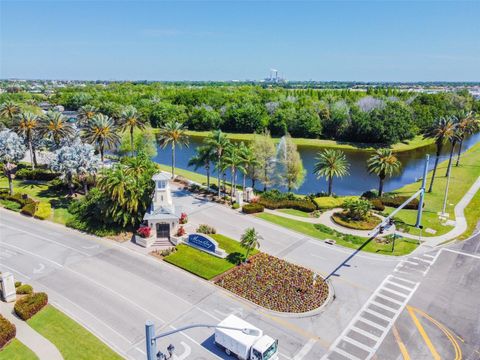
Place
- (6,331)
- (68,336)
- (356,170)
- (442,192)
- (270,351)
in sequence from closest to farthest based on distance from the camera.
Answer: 1. (270,351)
2. (6,331)
3. (68,336)
4. (442,192)
5. (356,170)

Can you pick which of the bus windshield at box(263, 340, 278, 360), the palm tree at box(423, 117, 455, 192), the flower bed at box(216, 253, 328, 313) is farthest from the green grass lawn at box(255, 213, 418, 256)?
the palm tree at box(423, 117, 455, 192)

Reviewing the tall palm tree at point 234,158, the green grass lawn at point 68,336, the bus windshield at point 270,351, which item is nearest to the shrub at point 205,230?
the tall palm tree at point 234,158

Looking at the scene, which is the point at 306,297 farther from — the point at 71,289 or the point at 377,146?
the point at 377,146

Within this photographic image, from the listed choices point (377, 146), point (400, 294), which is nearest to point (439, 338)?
point (400, 294)

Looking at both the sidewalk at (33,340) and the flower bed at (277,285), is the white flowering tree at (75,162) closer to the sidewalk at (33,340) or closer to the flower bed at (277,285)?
the sidewalk at (33,340)

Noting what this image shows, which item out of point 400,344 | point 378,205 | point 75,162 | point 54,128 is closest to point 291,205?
point 378,205

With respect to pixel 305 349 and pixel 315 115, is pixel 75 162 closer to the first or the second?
pixel 305 349

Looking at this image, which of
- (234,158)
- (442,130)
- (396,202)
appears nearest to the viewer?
(234,158)

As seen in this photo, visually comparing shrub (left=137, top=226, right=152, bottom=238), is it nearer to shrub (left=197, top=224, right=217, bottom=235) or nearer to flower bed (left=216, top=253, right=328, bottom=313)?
shrub (left=197, top=224, right=217, bottom=235)
